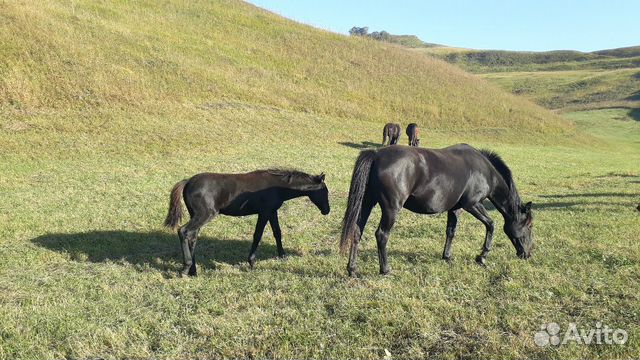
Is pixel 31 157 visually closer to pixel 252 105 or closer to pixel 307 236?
pixel 307 236

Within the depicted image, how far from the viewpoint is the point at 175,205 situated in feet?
29.0

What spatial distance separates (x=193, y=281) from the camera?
25.5 ft

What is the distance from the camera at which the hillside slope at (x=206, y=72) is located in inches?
1017

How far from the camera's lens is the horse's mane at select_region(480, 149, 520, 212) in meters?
8.80

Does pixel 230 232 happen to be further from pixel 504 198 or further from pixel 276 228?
pixel 504 198

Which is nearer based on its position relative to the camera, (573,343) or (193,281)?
(573,343)

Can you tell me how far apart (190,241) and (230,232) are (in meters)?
2.78

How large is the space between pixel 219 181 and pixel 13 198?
27.3 feet

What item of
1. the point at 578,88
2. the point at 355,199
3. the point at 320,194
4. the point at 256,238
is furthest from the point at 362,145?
the point at 578,88

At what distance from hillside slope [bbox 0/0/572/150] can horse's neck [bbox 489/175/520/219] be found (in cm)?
1875

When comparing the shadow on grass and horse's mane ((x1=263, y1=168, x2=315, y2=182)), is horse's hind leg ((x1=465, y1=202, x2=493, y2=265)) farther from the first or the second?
the shadow on grass

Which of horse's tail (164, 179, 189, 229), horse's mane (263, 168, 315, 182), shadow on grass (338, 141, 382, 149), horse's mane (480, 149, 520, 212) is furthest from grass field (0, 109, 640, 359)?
shadow on grass (338, 141, 382, 149)

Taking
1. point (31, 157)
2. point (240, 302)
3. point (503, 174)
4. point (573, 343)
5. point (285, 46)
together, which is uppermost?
point (285, 46)

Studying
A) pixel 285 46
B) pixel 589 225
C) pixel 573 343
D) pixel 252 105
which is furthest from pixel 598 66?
pixel 573 343
